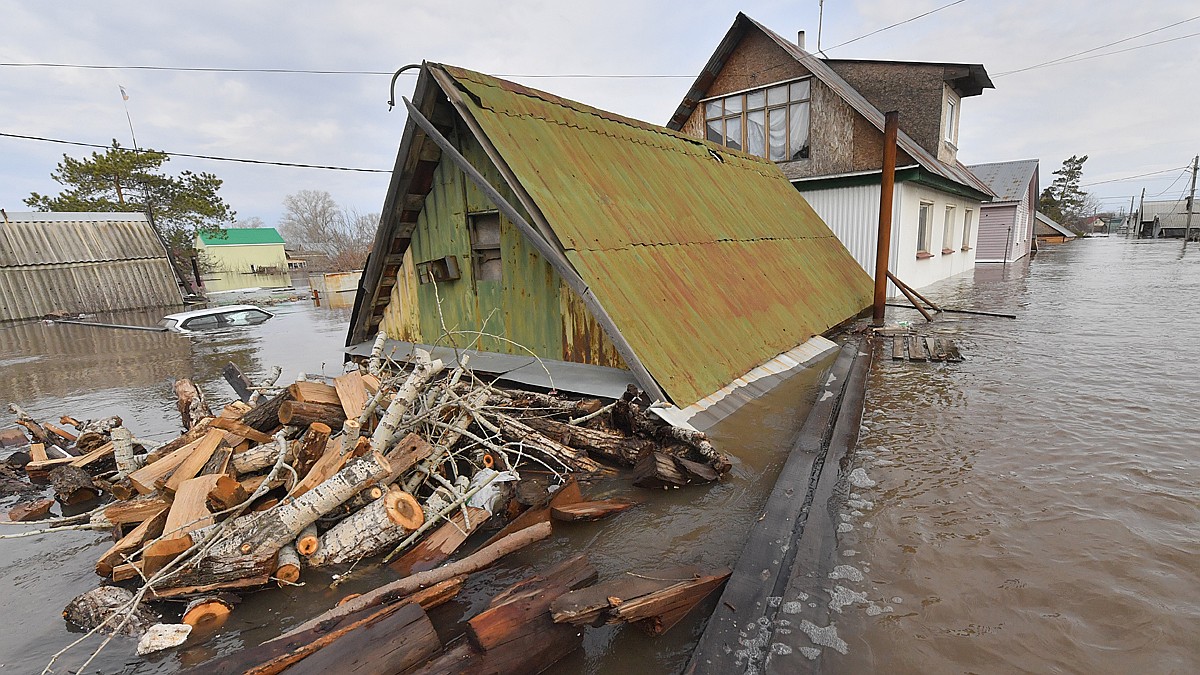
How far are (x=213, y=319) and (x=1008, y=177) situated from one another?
35769 millimetres

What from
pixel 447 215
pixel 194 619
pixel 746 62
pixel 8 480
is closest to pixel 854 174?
pixel 746 62

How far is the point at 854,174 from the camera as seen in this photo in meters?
13.0

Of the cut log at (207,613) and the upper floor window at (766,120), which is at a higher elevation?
the upper floor window at (766,120)

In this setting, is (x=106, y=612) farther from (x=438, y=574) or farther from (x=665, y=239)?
(x=665, y=239)

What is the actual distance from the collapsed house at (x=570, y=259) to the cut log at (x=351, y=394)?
3.03ft

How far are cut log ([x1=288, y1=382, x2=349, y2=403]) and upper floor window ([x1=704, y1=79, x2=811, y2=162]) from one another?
13166 millimetres

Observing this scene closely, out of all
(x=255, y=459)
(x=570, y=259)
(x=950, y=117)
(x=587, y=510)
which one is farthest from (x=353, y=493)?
(x=950, y=117)

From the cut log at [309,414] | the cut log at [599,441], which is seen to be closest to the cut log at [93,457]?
the cut log at [309,414]

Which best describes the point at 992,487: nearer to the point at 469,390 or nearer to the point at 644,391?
the point at 644,391

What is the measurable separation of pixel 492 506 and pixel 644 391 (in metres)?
1.68

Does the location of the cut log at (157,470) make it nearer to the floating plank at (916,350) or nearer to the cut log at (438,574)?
the cut log at (438,574)

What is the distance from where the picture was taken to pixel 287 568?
3006mm

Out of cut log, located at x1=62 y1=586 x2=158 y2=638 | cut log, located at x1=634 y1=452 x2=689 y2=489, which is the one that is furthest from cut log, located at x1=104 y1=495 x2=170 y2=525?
cut log, located at x1=634 y1=452 x2=689 y2=489

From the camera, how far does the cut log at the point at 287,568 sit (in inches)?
118
